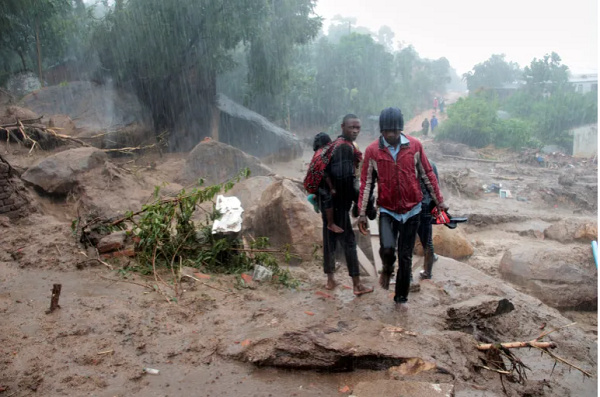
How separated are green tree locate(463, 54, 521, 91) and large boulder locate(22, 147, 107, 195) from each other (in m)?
35.6

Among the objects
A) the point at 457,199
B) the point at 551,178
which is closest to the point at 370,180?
the point at 457,199

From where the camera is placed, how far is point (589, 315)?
5246mm

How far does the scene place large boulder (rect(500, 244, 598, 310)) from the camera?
17.4ft

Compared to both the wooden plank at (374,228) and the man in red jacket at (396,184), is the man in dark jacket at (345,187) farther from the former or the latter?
the wooden plank at (374,228)

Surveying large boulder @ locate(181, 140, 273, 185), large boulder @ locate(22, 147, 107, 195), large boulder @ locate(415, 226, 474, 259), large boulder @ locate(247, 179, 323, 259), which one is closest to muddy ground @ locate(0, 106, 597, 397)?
large boulder @ locate(247, 179, 323, 259)

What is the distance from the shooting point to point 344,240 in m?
4.04

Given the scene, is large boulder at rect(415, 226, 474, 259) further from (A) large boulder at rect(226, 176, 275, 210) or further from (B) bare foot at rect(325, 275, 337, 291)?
(B) bare foot at rect(325, 275, 337, 291)

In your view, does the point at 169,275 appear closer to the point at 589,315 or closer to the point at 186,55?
the point at 589,315

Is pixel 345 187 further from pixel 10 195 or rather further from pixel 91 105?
pixel 91 105

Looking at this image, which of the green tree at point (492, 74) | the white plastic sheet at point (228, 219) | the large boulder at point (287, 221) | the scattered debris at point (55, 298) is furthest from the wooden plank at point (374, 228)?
the green tree at point (492, 74)

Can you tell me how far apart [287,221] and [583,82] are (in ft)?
101

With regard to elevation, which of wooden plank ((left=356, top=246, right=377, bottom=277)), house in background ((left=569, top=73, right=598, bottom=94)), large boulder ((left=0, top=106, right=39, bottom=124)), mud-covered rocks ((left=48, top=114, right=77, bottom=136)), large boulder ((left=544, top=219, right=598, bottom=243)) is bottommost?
large boulder ((left=544, top=219, right=598, bottom=243))

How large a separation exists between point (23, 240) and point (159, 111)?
11.6 m

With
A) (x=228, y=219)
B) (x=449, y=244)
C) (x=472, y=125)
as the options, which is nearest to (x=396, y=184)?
(x=228, y=219)
